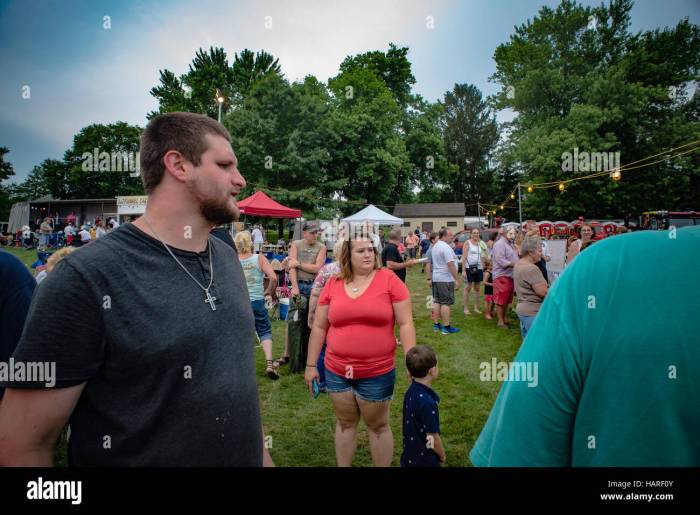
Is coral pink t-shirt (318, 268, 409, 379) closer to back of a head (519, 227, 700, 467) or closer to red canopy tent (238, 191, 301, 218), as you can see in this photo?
back of a head (519, 227, 700, 467)

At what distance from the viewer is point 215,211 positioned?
149 cm

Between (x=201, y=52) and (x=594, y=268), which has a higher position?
(x=201, y=52)

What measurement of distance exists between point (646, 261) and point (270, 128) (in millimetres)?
Result: 30980

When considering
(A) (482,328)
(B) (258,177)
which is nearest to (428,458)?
(A) (482,328)

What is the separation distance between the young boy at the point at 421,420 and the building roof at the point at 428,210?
5025 cm

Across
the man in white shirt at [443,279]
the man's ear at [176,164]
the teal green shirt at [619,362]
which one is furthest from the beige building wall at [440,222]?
the teal green shirt at [619,362]

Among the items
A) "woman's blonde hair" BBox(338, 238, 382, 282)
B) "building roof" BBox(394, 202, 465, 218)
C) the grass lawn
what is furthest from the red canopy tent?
"building roof" BBox(394, 202, 465, 218)

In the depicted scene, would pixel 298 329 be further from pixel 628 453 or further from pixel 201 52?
pixel 201 52

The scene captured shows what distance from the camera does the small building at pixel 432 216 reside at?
169ft

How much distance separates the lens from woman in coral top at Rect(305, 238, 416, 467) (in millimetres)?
3070

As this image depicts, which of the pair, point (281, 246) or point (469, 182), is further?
point (469, 182)

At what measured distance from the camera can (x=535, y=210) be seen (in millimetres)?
34281

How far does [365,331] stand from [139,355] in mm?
2109

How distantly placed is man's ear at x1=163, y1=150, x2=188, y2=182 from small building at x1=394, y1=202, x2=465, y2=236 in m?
50.3
